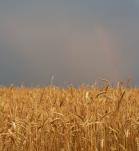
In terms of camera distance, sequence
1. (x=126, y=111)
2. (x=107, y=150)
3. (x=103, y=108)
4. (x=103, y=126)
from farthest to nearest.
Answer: (x=103, y=108)
(x=126, y=111)
(x=103, y=126)
(x=107, y=150)

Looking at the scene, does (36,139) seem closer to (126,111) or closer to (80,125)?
(80,125)

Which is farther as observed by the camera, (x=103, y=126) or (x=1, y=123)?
(x=1, y=123)

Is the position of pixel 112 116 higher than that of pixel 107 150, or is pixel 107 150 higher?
pixel 112 116

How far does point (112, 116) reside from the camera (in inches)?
176

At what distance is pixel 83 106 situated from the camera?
16.4 ft

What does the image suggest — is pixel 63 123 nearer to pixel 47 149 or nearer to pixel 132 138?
pixel 47 149

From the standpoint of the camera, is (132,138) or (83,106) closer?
(132,138)

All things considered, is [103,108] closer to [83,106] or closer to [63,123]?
[83,106]

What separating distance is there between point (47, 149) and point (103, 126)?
0.53 meters

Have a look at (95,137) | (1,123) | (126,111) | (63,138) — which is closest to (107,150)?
(95,137)

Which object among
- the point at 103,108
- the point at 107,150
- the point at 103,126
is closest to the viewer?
the point at 107,150

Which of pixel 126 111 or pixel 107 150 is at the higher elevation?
pixel 126 111

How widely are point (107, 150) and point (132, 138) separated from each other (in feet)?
0.81

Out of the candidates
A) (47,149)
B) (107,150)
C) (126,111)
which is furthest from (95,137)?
(126,111)
